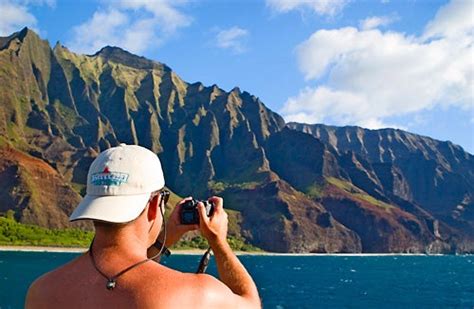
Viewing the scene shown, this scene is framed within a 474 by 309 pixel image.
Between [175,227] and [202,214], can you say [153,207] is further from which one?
[175,227]

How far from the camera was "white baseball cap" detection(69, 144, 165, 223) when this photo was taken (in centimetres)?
383

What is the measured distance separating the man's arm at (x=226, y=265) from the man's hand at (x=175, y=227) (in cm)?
29

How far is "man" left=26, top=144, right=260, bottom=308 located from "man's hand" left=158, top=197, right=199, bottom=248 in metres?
0.39

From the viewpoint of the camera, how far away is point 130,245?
3.83 meters

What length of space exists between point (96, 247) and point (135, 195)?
15.7 inches

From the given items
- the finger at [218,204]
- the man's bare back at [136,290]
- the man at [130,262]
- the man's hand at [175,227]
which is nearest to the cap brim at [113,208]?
the man at [130,262]

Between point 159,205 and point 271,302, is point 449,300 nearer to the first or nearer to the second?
point 271,302

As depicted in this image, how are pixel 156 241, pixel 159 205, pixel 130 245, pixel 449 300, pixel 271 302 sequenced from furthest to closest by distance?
1. pixel 449 300
2. pixel 271 302
3. pixel 156 241
4. pixel 159 205
5. pixel 130 245

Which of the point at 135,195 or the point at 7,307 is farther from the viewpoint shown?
the point at 7,307

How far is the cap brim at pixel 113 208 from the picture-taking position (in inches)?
149

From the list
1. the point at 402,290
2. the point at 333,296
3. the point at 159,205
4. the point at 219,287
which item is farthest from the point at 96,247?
the point at 402,290

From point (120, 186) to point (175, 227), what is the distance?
1.00 metres

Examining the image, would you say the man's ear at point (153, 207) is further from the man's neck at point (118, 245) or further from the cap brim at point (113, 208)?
the man's neck at point (118, 245)

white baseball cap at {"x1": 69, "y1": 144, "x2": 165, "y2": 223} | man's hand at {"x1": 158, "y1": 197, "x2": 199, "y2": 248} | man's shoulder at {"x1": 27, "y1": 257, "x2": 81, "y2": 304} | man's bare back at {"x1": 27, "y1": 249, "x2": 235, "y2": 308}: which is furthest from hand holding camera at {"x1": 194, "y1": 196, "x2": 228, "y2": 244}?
man's shoulder at {"x1": 27, "y1": 257, "x2": 81, "y2": 304}
